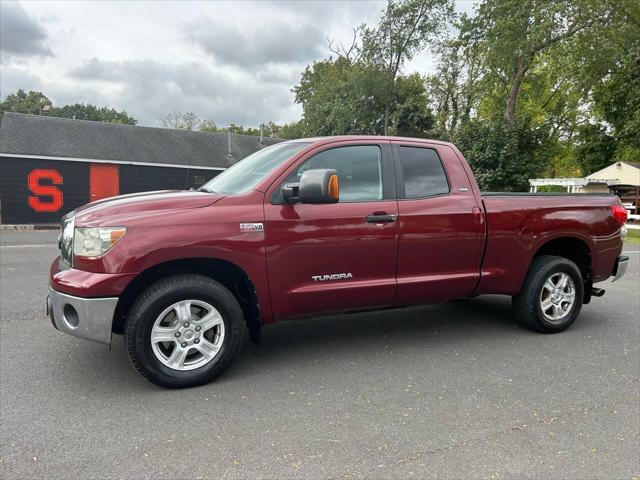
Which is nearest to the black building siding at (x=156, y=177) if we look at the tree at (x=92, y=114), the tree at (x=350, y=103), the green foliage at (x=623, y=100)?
the tree at (x=350, y=103)

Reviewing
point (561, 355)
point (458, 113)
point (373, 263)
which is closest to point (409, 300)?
point (373, 263)

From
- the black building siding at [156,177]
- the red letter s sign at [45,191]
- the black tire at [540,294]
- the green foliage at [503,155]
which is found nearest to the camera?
the black tire at [540,294]

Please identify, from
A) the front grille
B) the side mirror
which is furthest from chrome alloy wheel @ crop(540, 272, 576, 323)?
the front grille

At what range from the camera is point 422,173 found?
4242mm

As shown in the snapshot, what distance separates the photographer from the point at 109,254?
3143 mm

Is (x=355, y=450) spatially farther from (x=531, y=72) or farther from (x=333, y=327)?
(x=531, y=72)

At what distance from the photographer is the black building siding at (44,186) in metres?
21.9

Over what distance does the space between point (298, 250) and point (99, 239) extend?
1391mm

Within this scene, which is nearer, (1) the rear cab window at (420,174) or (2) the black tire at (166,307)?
(2) the black tire at (166,307)

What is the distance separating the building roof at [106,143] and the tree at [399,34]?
38.3 feet

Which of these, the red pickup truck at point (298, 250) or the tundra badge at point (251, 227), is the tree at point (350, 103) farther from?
the tundra badge at point (251, 227)

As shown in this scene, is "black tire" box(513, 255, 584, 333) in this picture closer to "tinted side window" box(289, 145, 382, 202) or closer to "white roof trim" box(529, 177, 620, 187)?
"tinted side window" box(289, 145, 382, 202)

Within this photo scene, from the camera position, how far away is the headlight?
316cm

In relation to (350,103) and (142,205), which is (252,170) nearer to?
(142,205)
